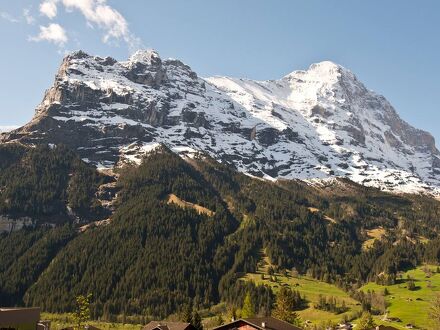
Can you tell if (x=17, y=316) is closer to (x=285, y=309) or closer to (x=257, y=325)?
(x=257, y=325)

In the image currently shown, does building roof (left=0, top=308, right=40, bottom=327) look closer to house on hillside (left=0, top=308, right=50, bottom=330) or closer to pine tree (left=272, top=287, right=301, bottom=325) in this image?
house on hillside (left=0, top=308, right=50, bottom=330)

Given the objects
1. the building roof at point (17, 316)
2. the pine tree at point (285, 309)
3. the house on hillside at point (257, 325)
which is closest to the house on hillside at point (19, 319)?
the building roof at point (17, 316)

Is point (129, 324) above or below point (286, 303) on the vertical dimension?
below

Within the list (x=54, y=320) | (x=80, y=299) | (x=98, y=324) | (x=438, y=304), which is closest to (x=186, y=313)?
(x=80, y=299)

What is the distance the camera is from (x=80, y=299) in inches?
4141

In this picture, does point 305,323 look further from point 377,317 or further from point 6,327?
point 6,327

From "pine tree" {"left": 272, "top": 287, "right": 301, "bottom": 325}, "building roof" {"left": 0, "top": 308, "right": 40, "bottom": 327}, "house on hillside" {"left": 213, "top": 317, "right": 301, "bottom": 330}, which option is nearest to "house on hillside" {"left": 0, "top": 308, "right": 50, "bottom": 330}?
"building roof" {"left": 0, "top": 308, "right": 40, "bottom": 327}

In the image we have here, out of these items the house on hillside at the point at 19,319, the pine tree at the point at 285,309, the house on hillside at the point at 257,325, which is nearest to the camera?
the house on hillside at the point at 257,325

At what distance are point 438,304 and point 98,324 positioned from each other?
386 feet

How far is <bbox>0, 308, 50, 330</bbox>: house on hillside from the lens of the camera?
9906 cm

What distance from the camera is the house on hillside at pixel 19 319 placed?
9906 cm

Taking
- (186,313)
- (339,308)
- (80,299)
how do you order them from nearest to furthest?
1. (80,299)
2. (186,313)
3. (339,308)

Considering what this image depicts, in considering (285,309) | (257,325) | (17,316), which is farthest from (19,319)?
(285,309)

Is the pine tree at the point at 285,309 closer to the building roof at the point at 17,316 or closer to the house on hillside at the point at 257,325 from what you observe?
the house on hillside at the point at 257,325
